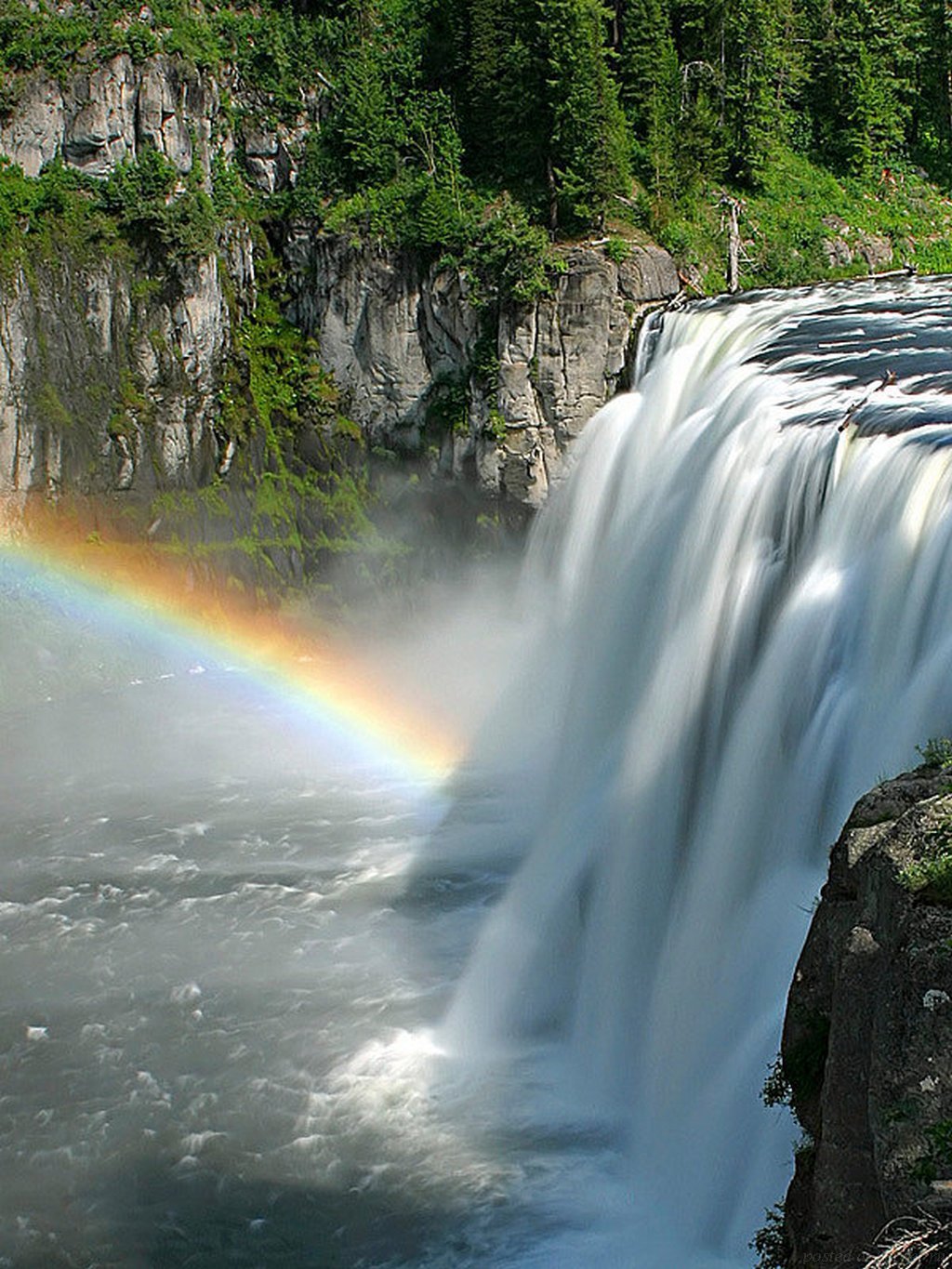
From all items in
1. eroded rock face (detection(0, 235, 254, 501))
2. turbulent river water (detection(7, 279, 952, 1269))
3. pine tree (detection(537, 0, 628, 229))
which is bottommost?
turbulent river water (detection(7, 279, 952, 1269))

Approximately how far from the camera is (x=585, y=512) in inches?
892

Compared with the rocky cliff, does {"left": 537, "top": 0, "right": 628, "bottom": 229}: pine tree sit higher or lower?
higher

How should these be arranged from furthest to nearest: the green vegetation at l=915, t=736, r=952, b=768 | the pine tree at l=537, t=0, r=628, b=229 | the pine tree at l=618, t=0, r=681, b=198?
the pine tree at l=618, t=0, r=681, b=198
the pine tree at l=537, t=0, r=628, b=229
the green vegetation at l=915, t=736, r=952, b=768

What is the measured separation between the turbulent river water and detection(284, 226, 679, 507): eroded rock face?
2115 mm

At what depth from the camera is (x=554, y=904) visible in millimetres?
15836

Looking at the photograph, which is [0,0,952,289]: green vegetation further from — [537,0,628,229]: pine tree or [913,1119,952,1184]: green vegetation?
[913,1119,952,1184]: green vegetation

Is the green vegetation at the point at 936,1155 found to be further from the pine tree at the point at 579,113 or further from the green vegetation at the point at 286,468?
the pine tree at the point at 579,113

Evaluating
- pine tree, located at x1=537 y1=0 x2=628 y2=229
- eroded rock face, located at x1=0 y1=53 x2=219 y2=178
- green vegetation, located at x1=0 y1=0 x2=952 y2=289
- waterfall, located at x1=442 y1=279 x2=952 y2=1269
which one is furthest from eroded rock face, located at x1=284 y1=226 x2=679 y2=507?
waterfall, located at x1=442 y1=279 x2=952 y2=1269

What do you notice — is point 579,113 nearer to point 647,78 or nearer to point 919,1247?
point 647,78

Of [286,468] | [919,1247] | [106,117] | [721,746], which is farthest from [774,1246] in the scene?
[106,117]

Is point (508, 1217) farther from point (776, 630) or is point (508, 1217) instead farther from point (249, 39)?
point (249, 39)

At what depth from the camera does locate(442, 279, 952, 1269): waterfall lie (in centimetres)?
1145

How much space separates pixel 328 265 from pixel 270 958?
16.2 meters

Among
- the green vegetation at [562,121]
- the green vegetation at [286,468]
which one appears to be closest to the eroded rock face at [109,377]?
the green vegetation at [286,468]
